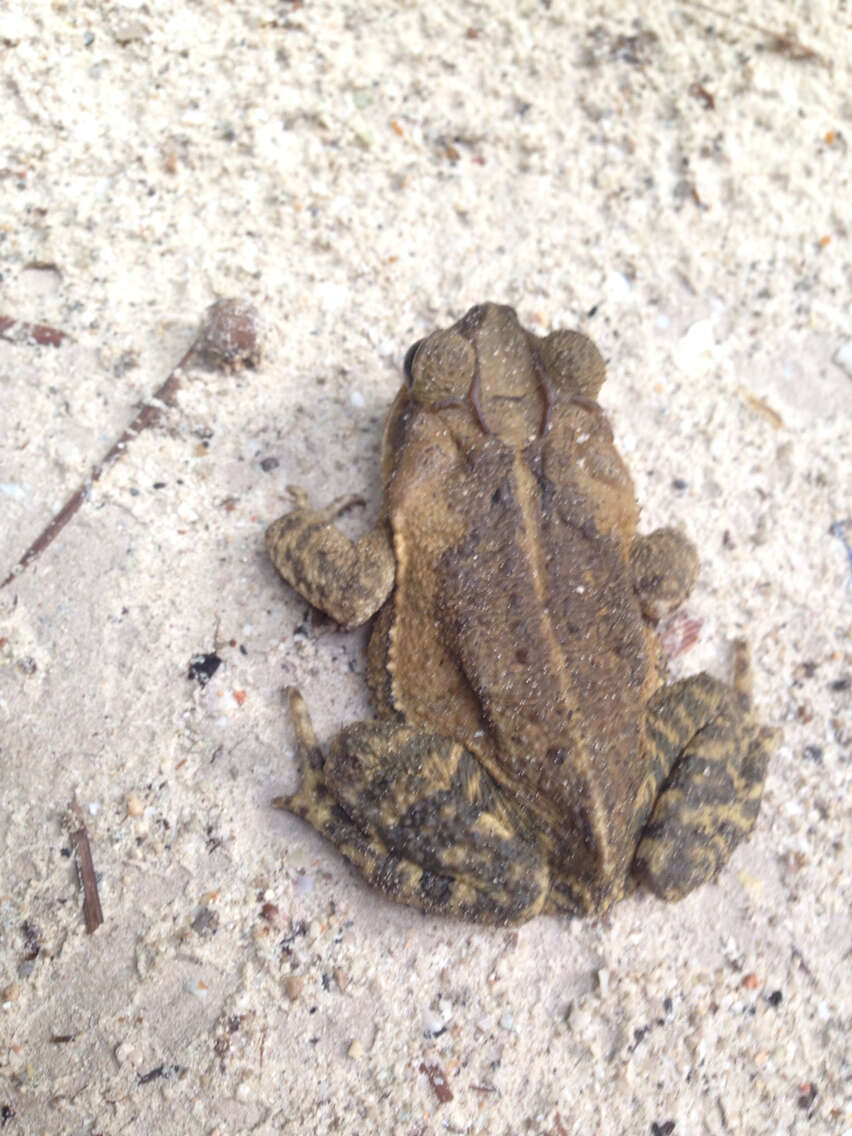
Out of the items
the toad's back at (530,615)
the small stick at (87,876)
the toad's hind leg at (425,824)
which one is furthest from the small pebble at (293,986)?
the toad's back at (530,615)

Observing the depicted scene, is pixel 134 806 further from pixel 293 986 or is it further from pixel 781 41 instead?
pixel 781 41

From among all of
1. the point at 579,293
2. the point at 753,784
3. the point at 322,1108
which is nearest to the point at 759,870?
the point at 753,784

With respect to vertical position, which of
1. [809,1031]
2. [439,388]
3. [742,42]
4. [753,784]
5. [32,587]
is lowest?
[809,1031]

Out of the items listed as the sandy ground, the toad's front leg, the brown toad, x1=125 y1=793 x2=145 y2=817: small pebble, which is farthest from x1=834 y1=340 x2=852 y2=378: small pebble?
x1=125 y1=793 x2=145 y2=817: small pebble

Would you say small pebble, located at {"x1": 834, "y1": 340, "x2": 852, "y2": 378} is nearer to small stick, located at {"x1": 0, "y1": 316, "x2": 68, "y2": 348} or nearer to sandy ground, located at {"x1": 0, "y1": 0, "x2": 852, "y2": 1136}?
sandy ground, located at {"x1": 0, "y1": 0, "x2": 852, "y2": 1136}

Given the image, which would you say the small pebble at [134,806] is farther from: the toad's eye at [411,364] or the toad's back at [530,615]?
the toad's eye at [411,364]

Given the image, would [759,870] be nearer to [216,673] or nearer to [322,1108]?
[322,1108]
